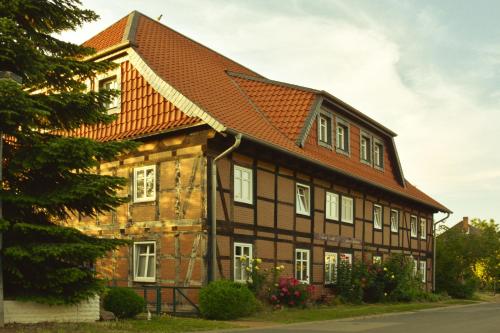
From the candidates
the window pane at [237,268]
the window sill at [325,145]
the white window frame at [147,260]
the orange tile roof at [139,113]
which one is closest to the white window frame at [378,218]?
the window sill at [325,145]

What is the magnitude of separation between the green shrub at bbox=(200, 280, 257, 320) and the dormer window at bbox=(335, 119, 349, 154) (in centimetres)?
1111

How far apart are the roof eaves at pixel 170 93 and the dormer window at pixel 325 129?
746 centimetres

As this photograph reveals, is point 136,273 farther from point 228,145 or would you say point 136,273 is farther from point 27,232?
point 27,232

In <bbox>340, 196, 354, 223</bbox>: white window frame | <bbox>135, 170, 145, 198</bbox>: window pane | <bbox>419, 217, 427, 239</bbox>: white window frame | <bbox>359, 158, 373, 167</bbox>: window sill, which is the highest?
<bbox>359, 158, 373, 167</bbox>: window sill

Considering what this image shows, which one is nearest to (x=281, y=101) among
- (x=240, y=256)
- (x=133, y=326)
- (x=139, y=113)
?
(x=139, y=113)

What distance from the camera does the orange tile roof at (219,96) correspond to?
1925cm

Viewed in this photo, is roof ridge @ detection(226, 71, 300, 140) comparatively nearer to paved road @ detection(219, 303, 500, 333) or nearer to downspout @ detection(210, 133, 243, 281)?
downspout @ detection(210, 133, 243, 281)

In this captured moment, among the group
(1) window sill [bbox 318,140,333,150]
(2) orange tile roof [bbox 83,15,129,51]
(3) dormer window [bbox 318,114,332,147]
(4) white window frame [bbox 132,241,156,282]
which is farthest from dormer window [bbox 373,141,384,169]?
(4) white window frame [bbox 132,241,156,282]

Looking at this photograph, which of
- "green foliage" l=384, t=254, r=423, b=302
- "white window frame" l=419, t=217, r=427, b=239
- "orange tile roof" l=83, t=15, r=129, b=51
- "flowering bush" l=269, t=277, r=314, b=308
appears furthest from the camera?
"white window frame" l=419, t=217, r=427, b=239

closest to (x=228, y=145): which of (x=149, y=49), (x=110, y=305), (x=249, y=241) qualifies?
(x=249, y=241)

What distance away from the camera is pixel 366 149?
28.9 metres

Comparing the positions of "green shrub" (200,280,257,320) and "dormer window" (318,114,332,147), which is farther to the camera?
"dormer window" (318,114,332,147)

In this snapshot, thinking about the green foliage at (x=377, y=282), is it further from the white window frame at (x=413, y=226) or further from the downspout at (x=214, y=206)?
the downspout at (x=214, y=206)

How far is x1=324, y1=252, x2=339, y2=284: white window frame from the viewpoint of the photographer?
24.0 m
